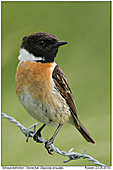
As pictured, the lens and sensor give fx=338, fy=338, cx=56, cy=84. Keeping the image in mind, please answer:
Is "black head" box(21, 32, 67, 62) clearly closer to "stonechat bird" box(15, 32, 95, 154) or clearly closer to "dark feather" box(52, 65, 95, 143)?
"stonechat bird" box(15, 32, 95, 154)

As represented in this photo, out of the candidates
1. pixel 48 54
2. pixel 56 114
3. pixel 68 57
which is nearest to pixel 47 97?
pixel 56 114

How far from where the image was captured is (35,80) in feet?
12.7

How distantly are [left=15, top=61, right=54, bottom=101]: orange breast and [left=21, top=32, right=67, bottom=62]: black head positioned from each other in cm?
15

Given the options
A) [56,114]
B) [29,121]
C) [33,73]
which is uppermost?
[33,73]

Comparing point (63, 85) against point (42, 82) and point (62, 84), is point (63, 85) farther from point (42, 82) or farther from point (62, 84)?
point (42, 82)

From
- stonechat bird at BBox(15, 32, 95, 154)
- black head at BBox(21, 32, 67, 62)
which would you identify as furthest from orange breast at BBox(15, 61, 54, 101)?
black head at BBox(21, 32, 67, 62)

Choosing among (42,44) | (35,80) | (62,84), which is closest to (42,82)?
(35,80)

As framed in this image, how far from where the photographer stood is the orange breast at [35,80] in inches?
152

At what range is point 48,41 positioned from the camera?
Answer: 4.05m

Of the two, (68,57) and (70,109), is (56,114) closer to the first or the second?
(70,109)

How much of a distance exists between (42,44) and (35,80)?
18.7 inches

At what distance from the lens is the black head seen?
403cm

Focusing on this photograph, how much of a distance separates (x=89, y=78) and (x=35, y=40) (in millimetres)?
3699

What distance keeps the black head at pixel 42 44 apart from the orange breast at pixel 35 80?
15cm
